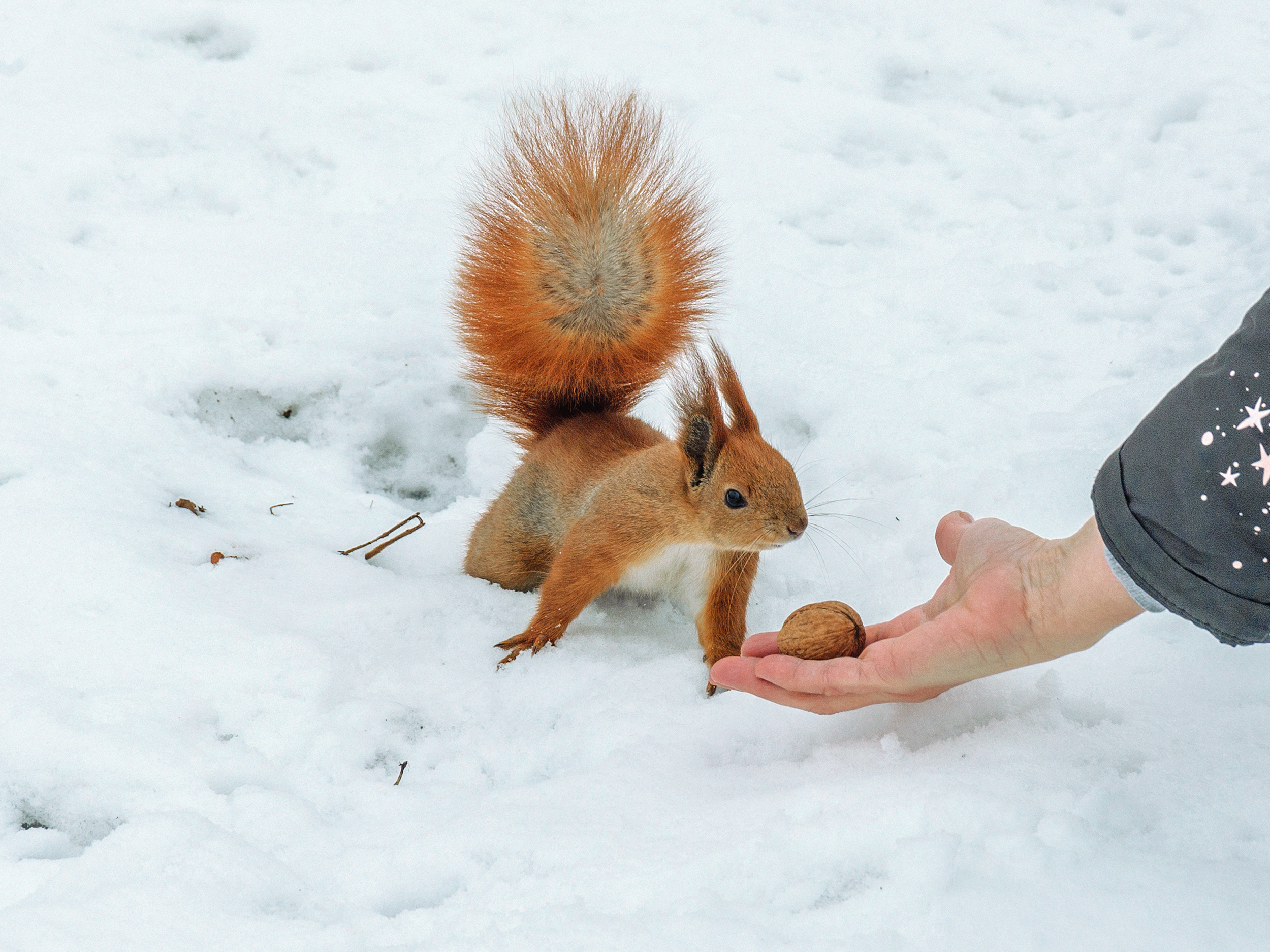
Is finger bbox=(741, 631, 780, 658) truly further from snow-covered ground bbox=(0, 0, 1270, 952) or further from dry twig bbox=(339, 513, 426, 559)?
dry twig bbox=(339, 513, 426, 559)

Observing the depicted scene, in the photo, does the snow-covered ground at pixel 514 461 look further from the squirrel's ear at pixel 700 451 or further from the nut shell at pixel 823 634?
the squirrel's ear at pixel 700 451

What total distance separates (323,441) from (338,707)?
97 cm

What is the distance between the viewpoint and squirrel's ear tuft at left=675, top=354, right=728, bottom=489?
1.69 meters

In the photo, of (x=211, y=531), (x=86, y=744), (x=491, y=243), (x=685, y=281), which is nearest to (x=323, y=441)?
(x=211, y=531)

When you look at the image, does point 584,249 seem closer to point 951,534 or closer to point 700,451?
point 700,451

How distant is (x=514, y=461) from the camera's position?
2398 millimetres

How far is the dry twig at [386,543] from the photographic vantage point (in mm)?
1971

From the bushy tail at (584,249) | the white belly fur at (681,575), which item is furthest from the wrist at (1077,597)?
the bushy tail at (584,249)

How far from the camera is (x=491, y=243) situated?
187 centimetres

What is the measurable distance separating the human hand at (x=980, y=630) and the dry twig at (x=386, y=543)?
86 centimetres

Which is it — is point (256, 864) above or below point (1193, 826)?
below

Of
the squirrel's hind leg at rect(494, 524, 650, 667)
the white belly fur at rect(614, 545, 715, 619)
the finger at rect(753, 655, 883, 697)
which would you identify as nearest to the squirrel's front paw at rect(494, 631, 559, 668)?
the squirrel's hind leg at rect(494, 524, 650, 667)

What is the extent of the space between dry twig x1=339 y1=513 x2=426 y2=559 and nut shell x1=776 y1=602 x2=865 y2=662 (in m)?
0.89

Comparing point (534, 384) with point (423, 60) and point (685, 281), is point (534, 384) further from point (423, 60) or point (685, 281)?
point (423, 60)
